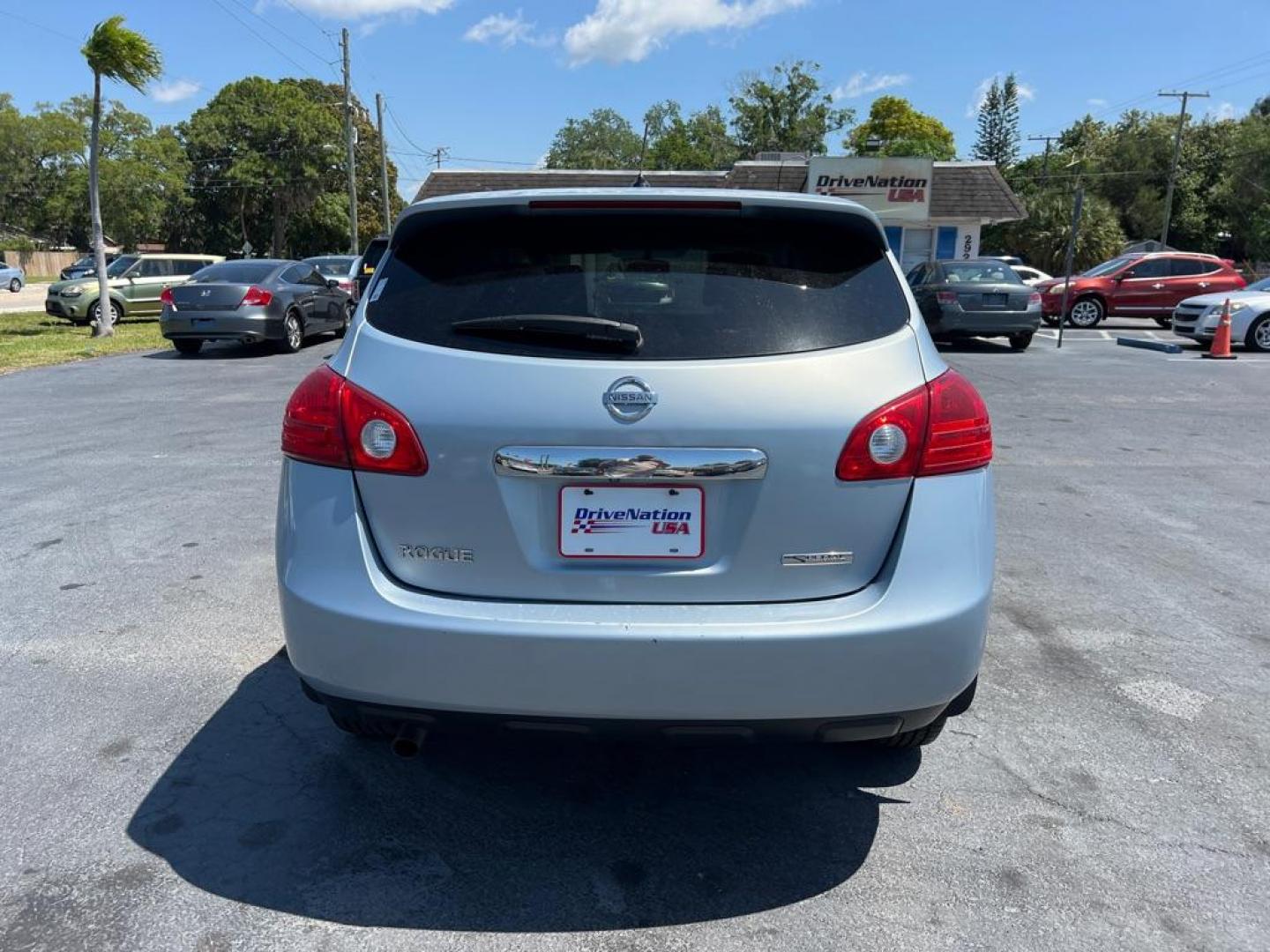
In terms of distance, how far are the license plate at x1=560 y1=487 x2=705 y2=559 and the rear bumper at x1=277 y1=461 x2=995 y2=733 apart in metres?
0.13

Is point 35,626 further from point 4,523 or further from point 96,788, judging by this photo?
point 4,523

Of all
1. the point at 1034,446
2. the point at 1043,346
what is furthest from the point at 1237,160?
the point at 1034,446

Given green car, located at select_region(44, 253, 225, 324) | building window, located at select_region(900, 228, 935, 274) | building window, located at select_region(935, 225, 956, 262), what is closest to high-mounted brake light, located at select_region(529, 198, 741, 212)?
green car, located at select_region(44, 253, 225, 324)

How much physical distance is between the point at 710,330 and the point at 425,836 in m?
1.62

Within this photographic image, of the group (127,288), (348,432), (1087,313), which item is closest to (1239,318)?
(1087,313)

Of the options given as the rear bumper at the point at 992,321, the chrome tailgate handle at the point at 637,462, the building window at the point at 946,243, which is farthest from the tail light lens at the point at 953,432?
the building window at the point at 946,243

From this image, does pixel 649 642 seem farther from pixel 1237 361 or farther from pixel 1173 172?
pixel 1173 172

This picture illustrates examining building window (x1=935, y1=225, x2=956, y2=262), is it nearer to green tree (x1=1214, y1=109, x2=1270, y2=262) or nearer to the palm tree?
the palm tree

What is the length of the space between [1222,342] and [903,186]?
14.0 meters

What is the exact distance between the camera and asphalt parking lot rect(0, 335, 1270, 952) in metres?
2.42

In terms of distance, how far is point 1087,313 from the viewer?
71.7 ft

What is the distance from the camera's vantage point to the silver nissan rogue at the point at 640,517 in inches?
92.4

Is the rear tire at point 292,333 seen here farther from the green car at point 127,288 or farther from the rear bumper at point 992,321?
the rear bumper at point 992,321

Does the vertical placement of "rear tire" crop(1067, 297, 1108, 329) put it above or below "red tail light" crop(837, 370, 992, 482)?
below
